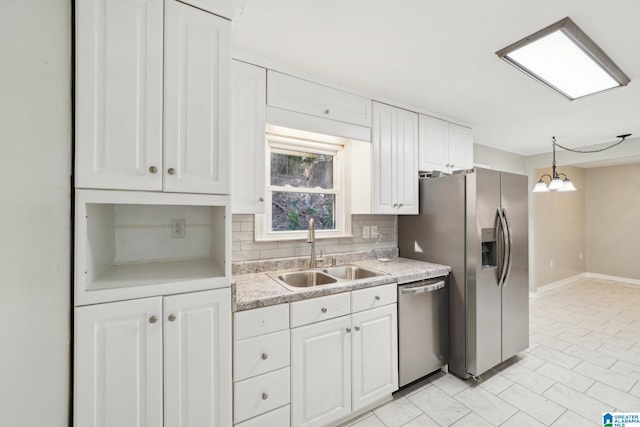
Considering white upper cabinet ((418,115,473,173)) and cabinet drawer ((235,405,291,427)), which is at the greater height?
white upper cabinet ((418,115,473,173))

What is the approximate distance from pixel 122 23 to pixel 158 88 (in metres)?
0.27

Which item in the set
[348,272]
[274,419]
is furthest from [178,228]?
[348,272]

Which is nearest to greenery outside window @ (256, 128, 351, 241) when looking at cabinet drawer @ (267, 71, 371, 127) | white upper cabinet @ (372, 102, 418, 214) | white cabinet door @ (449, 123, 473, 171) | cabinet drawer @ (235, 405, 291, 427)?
cabinet drawer @ (267, 71, 371, 127)

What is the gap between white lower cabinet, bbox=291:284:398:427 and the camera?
1.54 metres

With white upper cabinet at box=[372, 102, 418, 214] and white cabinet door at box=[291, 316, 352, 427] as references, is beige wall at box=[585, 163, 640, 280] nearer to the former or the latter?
white upper cabinet at box=[372, 102, 418, 214]

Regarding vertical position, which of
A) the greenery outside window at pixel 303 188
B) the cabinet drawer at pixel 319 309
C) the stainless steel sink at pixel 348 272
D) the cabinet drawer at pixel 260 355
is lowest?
the cabinet drawer at pixel 260 355

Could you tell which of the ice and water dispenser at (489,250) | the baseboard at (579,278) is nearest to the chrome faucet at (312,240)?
the ice and water dispenser at (489,250)

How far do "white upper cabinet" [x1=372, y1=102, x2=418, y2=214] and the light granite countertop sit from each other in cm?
51

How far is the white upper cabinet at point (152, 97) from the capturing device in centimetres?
Answer: 105

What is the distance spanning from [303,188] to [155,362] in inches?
64.7

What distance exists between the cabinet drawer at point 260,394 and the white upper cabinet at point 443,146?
2.20 m

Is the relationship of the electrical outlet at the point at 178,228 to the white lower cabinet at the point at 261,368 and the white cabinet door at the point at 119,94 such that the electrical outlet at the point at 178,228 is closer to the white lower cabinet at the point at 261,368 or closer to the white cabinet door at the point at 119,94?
the white cabinet door at the point at 119,94

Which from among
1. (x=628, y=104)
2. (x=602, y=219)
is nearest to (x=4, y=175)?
(x=628, y=104)

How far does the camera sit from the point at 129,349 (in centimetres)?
110
